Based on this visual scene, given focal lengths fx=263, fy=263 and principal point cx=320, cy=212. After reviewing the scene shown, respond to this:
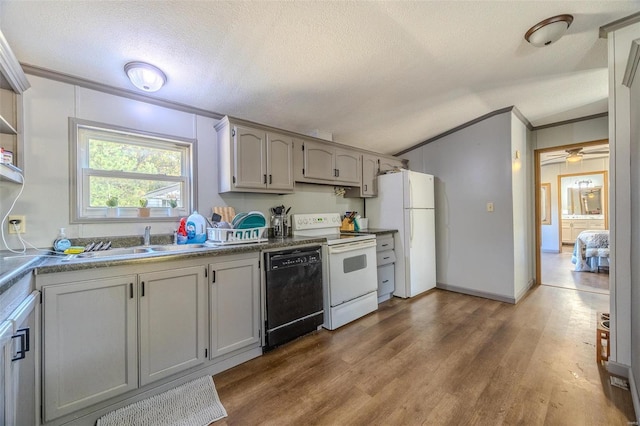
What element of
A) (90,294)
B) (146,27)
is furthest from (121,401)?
(146,27)

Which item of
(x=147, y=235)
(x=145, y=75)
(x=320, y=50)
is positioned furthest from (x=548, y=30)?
(x=147, y=235)

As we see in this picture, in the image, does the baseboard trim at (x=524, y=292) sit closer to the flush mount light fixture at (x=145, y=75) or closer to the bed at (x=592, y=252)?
the bed at (x=592, y=252)

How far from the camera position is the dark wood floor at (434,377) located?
154 centimetres

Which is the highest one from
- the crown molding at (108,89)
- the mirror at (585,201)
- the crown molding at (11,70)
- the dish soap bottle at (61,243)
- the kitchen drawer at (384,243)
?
the crown molding at (108,89)

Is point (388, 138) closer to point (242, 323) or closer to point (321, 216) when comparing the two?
point (321, 216)

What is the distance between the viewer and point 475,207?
3686 mm

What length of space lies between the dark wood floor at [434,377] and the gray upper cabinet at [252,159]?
60.1 inches

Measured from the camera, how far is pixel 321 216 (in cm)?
331

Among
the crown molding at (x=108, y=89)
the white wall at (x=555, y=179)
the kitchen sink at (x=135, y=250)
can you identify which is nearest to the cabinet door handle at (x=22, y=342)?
the kitchen sink at (x=135, y=250)

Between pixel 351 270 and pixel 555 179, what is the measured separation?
820 centimetres

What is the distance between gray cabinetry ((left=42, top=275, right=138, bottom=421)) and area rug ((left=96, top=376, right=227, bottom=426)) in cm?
14

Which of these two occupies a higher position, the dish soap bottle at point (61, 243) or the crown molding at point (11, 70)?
the crown molding at point (11, 70)

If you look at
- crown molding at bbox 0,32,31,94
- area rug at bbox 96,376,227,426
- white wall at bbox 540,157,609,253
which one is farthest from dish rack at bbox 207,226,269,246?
white wall at bbox 540,157,609,253

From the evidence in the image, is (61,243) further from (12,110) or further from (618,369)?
(618,369)
